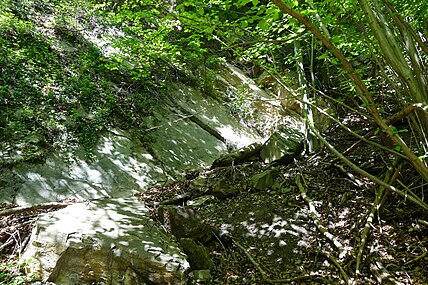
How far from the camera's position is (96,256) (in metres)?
2.88

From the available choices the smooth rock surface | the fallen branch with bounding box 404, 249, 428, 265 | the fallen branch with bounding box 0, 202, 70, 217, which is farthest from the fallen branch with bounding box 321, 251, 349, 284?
the smooth rock surface

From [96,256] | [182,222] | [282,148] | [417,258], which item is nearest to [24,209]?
[96,256]

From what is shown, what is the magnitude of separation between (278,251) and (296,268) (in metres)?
0.44

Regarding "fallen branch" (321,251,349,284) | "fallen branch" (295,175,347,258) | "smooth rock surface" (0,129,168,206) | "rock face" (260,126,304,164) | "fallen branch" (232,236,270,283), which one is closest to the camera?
"fallen branch" (321,251,349,284)

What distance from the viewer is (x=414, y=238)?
11.4 ft

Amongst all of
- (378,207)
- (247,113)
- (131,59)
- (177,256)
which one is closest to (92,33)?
(131,59)

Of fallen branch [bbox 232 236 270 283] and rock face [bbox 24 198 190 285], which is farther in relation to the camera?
fallen branch [bbox 232 236 270 283]

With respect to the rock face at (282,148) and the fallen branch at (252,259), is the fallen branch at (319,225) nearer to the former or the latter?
the fallen branch at (252,259)

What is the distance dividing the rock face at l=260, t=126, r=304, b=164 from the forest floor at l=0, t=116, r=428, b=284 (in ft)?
3.26

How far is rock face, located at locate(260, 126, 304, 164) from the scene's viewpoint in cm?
712

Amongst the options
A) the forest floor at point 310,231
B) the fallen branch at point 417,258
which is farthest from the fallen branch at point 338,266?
the fallen branch at point 417,258

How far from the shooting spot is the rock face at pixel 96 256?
281 cm

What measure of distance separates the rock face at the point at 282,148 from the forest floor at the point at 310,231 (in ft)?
3.26

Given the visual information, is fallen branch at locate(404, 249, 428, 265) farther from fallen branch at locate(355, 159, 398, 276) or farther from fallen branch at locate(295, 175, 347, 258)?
fallen branch at locate(295, 175, 347, 258)
